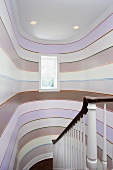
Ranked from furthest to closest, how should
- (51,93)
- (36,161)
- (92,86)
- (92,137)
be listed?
(51,93)
(36,161)
(92,86)
(92,137)

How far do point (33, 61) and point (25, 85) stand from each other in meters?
0.80

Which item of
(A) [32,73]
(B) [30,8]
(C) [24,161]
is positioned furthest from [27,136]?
(B) [30,8]

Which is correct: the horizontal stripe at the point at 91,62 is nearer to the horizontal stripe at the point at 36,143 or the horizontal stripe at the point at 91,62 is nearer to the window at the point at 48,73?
the window at the point at 48,73

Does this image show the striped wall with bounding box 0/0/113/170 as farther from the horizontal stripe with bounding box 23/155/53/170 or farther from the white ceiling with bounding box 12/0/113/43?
the white ceiling with bounding box 12/0/113/43

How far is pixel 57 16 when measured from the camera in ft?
8.82

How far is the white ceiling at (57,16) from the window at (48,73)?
2.53ft

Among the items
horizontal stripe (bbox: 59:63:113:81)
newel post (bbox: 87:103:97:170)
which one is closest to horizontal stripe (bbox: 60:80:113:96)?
horizontal stripe (bbox: 59:63:113:81)

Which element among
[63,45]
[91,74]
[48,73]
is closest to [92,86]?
[91,74]

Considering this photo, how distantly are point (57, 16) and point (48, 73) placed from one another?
1.83 metres

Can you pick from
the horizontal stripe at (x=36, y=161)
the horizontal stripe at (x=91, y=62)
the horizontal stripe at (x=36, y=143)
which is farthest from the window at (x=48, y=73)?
the horizontal stripe at (x=36, y=161)

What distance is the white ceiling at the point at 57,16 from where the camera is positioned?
2.26 meters

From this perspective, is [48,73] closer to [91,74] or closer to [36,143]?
[91,74]

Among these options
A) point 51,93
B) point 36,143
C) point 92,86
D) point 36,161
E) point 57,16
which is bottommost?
point 36,161

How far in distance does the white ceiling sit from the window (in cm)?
77
